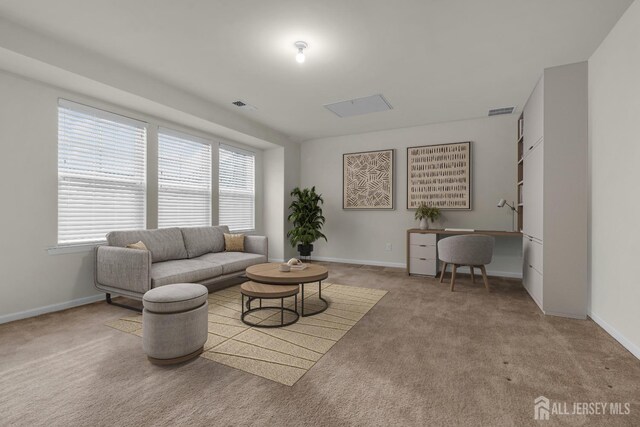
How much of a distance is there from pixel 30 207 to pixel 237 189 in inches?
124

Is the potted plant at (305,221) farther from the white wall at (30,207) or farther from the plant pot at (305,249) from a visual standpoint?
the white wall at (30,207)

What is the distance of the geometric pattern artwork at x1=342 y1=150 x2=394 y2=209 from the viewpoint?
5.82m

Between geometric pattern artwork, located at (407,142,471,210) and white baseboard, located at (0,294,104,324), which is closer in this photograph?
white baseboard, located at (0,294,104,324)

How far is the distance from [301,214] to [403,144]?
2.39m

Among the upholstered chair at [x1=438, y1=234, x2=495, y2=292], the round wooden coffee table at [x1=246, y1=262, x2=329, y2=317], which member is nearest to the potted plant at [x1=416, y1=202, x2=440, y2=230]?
the upholstered chair at [x1=438, y1=234, x2=495, y2=292]

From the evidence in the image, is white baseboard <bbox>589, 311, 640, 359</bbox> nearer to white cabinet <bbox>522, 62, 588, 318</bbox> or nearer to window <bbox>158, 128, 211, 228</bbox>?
white cabinet <bbox>522, 62, 588, 318</bbox>

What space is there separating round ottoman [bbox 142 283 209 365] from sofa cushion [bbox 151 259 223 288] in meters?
1.08

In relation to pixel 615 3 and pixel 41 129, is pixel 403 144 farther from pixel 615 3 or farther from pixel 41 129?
pixel 41 129

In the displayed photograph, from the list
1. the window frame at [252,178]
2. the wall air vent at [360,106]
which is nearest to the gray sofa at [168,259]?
the window frame at [252,178]

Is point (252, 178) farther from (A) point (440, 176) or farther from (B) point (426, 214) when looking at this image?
(A) point (440, 176)

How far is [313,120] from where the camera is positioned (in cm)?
527

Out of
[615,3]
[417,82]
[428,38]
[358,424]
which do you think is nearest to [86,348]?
[358,424]

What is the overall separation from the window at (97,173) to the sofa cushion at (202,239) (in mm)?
632

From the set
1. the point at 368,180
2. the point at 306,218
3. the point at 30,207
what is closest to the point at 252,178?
the point at 306,218
